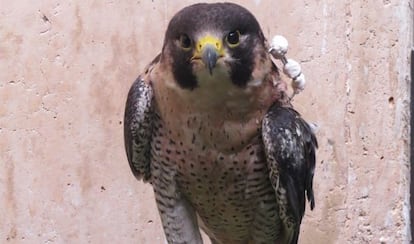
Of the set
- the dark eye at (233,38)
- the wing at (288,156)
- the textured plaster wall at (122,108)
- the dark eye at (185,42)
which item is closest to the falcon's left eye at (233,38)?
the dark eye at (233,38)

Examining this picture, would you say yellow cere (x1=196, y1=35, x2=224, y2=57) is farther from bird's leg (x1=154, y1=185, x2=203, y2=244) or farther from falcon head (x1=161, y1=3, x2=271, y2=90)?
bird's leg (x1=154, y1=185, x2=203, y2=244)

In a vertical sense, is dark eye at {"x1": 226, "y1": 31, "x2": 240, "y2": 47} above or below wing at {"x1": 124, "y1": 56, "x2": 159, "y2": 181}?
above

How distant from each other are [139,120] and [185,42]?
0.44 meters

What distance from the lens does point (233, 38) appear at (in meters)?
3.21

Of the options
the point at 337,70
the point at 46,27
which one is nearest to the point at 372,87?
the point at 337,70

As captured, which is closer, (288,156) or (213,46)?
(213,46)

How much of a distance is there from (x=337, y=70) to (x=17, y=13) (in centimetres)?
125

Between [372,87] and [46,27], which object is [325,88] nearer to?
[372,87]

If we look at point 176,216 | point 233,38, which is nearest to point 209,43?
point 233,38

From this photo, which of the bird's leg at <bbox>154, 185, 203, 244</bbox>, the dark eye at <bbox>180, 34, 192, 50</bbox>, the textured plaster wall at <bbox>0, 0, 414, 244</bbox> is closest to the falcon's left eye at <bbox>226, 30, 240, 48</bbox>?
the dark eye at <bbox>180, 34, 192, 50</bbox>

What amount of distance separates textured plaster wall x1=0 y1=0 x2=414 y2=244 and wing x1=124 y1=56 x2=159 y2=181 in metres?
0.63

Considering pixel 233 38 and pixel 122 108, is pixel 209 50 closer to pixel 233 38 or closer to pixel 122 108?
pixel 233 38

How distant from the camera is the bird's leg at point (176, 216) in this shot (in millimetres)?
3670

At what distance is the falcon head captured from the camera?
315 centimetres
